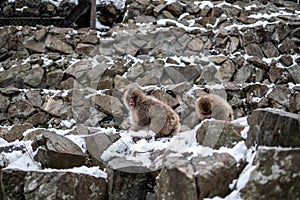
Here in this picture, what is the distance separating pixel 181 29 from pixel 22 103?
3.33 meters

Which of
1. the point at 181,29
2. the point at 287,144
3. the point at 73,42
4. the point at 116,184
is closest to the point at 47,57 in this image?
the point at 73,42

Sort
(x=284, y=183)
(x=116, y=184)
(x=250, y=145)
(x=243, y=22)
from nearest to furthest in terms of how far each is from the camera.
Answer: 1. (x=284, y=183)
2. (x=250, y=145)
3. (x=116, y=184)
4. (x=243, y=22)

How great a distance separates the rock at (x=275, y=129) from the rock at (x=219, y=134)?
0.18 metres

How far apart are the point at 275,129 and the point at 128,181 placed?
114 cm

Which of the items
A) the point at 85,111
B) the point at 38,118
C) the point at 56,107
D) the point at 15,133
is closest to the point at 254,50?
the point at 85,111

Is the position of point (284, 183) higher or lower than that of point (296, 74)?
higher

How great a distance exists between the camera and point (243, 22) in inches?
339

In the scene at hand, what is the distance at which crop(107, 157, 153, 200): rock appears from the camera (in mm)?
3141

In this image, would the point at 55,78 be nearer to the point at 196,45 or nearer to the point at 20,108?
the point at 20,108

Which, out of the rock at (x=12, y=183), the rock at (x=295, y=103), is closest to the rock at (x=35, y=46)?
the rock at (x=295, y=103)

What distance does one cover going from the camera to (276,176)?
2.64m

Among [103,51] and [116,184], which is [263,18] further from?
[116,184]

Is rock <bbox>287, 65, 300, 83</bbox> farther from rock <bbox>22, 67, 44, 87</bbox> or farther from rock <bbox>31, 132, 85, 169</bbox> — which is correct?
rock <bbox>31, 132, 85, 169</bbox>

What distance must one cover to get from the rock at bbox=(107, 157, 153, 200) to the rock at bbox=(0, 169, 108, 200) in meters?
0.09
